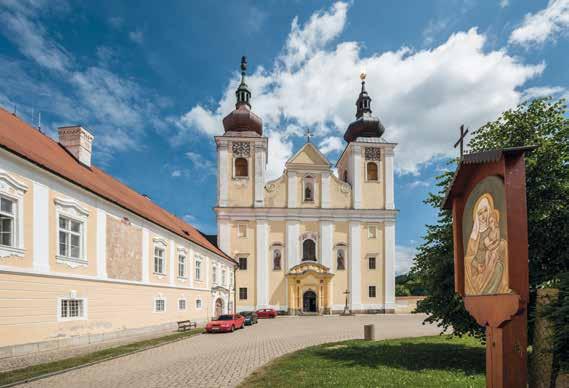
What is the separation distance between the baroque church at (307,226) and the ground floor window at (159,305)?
18532 millimetres

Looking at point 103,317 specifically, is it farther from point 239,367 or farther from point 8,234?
point 239,367

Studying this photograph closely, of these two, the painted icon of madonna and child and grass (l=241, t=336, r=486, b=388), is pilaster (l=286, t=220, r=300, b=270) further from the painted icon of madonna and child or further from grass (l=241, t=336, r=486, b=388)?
the painted icon of madonna and child

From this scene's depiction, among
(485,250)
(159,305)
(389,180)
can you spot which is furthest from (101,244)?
(389,180)

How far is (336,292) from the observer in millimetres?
38906

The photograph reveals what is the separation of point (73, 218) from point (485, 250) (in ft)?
41.3

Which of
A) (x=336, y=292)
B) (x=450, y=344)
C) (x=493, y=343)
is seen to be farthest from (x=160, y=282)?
(x=336, y=292)

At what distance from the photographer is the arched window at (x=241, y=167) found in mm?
40341

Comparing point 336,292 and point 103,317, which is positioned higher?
point 103,317

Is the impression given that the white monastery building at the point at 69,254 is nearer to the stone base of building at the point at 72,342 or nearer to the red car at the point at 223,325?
the stone base of building at the point at 72,342

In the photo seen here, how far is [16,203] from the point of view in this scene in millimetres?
10742

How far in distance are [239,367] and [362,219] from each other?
31485 mm

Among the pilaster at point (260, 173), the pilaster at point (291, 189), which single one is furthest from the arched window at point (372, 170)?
the pilaster at point (260, 173)

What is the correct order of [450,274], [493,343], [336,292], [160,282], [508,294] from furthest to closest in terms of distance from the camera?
[336,292], [160,282], [450,274], [493,343], [508,294]

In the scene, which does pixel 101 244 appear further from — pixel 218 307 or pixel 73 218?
pixel 218 307
